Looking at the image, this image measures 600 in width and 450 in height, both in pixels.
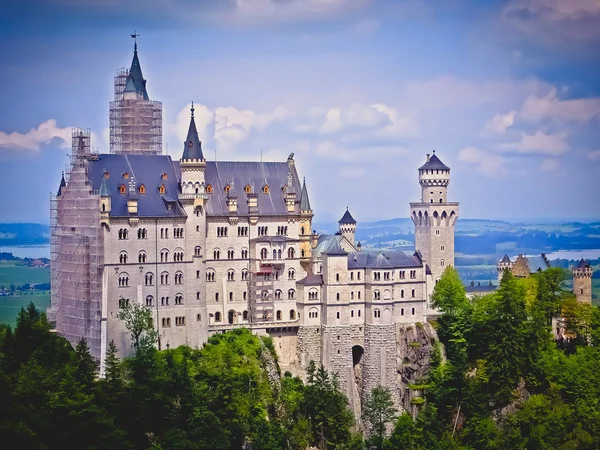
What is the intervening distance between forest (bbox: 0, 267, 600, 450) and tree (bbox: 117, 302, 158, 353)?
0.20 metres

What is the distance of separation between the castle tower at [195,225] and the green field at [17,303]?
109 ft

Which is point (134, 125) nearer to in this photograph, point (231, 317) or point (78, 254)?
point (78, 254)

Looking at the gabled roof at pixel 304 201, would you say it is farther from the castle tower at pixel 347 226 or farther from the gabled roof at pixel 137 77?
the gabled roof at pixel 137 77

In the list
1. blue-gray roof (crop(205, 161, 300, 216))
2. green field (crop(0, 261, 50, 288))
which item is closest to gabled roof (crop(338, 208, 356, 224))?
blue-gray roof (crop(205, 161, 300, 216))

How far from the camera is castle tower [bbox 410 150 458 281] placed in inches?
5069

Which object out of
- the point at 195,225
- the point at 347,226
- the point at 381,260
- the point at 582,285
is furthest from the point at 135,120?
the point at 582,285

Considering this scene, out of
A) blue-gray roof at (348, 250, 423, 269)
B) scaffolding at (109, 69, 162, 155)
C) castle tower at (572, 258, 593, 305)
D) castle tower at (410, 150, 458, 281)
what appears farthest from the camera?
castle tower at (572, 258, 593, 305)

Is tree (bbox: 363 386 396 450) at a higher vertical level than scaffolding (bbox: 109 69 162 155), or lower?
lower

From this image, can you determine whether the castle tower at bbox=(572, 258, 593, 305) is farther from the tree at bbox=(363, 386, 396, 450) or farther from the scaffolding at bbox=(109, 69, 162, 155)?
the scaffolding at bbox=(109, 69, 162, 155)

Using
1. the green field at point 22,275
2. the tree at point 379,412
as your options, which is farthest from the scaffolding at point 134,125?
the green field at point 22,275

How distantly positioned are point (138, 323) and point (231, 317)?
1270cm

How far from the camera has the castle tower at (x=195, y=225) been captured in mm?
110562

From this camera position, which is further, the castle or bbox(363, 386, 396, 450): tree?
bbox(363, 386, 396, 450): tree

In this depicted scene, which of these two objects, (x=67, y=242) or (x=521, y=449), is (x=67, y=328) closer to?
(x=67, y=242)
